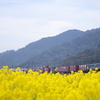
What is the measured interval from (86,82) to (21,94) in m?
1.58

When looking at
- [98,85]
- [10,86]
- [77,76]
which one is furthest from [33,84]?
[77,76]

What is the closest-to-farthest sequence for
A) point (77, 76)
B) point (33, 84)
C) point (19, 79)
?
point (33, 84) → point (19, 79) → point (77, 76)

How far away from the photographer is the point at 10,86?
6.96 metres

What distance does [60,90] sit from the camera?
251 inches

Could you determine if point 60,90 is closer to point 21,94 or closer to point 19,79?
point 21,94

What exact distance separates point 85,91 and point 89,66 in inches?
1014

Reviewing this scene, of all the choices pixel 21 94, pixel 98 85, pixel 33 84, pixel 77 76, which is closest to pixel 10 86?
pixel 33 84

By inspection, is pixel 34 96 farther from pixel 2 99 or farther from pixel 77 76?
pixel 77 76

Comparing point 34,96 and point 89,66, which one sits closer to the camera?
point 34,96

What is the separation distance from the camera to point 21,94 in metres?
5.53

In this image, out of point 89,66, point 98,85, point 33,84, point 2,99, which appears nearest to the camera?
point 98,85

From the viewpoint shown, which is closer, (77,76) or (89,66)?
(77,76)

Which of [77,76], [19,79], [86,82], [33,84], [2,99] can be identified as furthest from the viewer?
[77,76]

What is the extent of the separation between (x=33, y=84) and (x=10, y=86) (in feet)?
1.85
